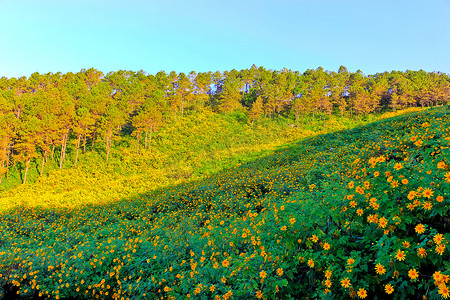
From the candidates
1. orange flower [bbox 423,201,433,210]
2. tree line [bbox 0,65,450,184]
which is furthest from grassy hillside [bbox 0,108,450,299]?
tree line [bbox 0,65,450,184]

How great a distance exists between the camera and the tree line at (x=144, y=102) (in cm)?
2184

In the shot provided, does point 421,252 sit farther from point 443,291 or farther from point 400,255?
point 443,291

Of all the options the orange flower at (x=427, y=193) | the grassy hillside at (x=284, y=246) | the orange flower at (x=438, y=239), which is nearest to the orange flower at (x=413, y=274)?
the grassy hillside at (x=284, y=246)

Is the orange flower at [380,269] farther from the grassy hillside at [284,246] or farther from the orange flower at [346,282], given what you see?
the orange flower at [346,282]

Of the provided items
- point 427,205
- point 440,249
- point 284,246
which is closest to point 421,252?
point 440,249

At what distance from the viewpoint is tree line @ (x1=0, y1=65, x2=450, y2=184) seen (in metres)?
21.8

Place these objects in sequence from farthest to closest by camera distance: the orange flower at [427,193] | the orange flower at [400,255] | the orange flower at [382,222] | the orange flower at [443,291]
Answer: the orange flower at [382,222], the orange flower at [427,193], the orange flower at [400,255], the orange flower at [443,291]

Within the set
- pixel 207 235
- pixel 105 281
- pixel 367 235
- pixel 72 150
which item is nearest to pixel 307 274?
pixel 367 235

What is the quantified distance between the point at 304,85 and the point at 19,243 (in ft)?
161

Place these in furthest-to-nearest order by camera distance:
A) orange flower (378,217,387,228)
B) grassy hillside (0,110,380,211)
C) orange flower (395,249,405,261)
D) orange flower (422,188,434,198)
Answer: grassy hillside (0,110,380,211) < orange flower (378,217,387,228) < orange flower (422,188,434,198) < orange flower (395,249,405,261)

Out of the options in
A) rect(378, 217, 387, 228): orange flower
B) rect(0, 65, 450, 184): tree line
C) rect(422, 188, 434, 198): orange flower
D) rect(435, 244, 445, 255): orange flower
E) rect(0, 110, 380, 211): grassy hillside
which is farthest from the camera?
rect(0, 65, 450, 184): tree line

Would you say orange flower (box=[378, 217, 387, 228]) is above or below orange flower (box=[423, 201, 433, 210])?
below

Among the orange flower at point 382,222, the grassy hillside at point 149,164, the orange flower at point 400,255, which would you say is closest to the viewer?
the orange flower at point 400,255

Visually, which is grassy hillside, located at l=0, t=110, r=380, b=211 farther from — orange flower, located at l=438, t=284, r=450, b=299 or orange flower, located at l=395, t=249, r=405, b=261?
orange flower, located at l=438, t=284, r=450, b=299
